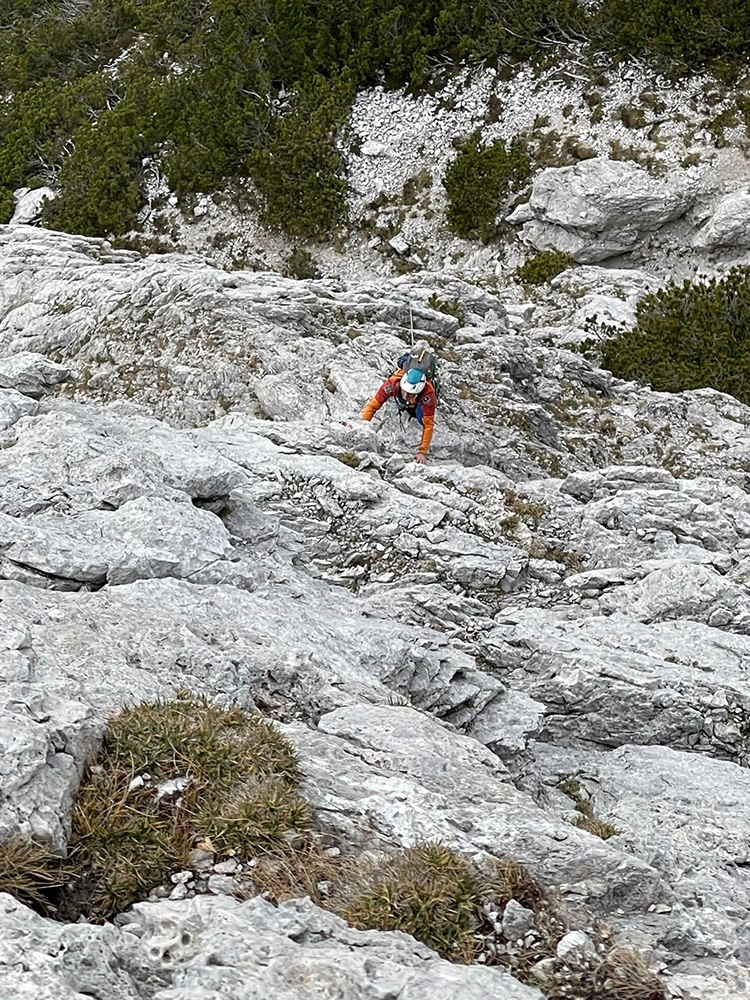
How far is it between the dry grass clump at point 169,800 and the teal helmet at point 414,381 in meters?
8.51

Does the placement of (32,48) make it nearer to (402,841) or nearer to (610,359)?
(610,359)

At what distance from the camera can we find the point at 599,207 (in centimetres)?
2592

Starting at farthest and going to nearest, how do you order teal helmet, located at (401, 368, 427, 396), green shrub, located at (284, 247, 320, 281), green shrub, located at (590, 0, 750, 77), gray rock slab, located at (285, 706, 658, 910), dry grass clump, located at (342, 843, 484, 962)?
green shrub, located at (284, 247, 320, 281), green shrub, located at (590, 0, 750, 77), teal helmet, located at (401, 368, 427, 396), gray rock slab, located at (285, 706, 658, 910), dry grass clump, located at (342, 843, 484, 962)

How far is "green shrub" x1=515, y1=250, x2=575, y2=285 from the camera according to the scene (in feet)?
85.1

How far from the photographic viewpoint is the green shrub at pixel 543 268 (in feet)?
85.1

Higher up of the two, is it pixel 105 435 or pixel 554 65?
pixel 554 65

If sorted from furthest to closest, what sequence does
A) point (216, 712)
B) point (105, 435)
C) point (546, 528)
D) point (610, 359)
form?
point (610, 359)
point (546, 528)
point (105, 435)
point (216, 712)

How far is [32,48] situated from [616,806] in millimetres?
38834

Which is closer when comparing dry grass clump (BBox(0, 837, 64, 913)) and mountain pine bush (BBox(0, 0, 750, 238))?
dry grass clump (BBox(0, 837, 64, 913))

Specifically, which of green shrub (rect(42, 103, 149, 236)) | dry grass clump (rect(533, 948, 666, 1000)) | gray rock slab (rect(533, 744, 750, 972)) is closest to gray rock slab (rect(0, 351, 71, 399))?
gray rock slab (rect(533, 744, 750, 972))

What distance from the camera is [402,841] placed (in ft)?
17.6

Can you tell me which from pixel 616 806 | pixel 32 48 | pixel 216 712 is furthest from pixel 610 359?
pixel 32 48

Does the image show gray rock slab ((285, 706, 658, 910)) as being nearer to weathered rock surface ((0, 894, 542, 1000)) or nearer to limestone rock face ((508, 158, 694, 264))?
weathered rock surface ((0, 894, 542, 1000))

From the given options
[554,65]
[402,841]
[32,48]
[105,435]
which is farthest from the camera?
[32,48]
